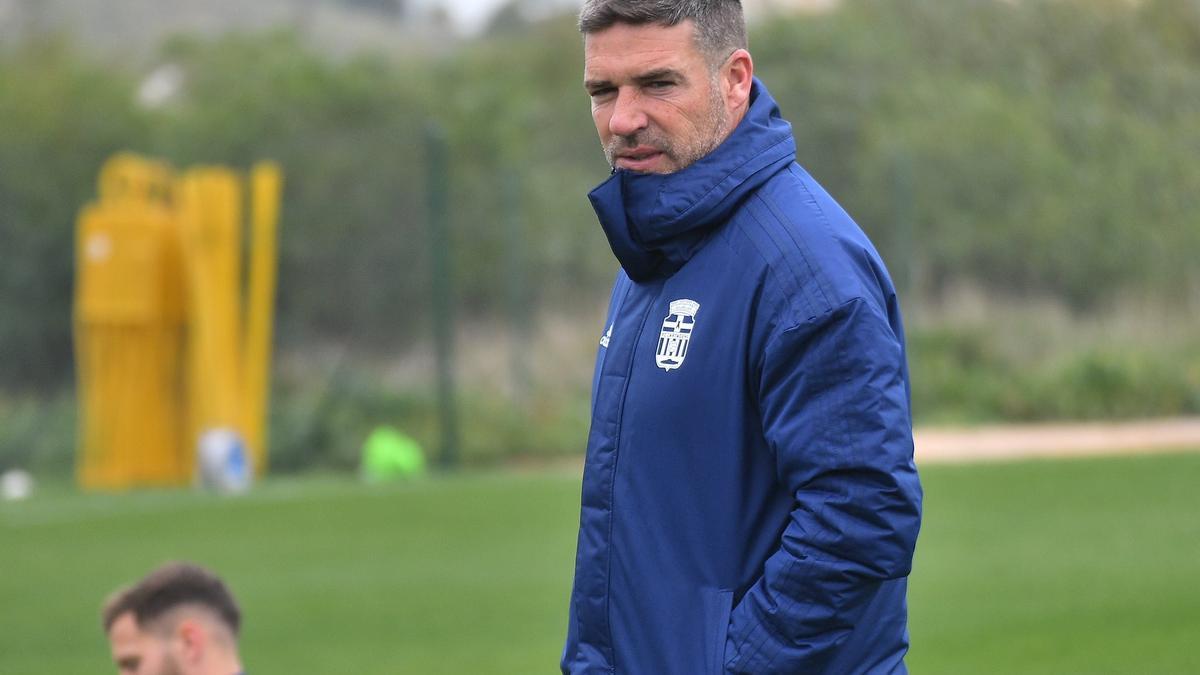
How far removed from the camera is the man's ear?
9.62 feet

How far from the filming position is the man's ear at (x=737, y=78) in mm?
2932

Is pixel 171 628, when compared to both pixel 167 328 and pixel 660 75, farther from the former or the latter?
pixel 167 328

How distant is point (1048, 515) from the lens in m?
12.9

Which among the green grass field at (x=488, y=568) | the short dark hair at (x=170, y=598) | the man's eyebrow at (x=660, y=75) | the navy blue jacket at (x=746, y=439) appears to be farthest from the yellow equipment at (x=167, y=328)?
the man's eyebrow at (x=660, y=75)

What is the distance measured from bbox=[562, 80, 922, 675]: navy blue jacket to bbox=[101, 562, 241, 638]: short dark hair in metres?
1.58

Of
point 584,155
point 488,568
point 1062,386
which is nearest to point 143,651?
point 488,568

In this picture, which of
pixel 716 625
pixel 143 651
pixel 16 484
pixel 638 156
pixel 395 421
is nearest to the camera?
pixel 716 625

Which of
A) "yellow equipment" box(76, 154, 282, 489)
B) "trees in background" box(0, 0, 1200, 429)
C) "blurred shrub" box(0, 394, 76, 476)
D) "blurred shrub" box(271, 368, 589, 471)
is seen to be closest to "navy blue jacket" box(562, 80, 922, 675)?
"yellow equipment" box(76, 154, 282, 489)

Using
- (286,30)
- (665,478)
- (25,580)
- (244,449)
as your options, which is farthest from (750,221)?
(286,30)

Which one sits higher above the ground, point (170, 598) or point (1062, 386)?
point (170, 598)

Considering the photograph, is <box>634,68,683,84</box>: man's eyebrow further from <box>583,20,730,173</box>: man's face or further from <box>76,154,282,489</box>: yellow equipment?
<box>76,154,282,489</box>: yellow equipment

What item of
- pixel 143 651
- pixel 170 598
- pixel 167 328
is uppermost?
pixel 170 598

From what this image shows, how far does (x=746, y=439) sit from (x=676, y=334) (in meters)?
0.20

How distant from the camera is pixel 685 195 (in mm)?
2875
